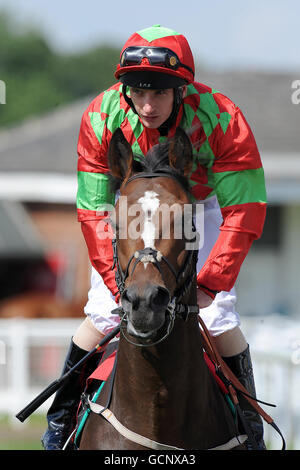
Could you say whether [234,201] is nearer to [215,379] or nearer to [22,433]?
[215,379]

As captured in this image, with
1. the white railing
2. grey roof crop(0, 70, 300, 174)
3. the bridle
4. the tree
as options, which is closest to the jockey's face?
the bridle

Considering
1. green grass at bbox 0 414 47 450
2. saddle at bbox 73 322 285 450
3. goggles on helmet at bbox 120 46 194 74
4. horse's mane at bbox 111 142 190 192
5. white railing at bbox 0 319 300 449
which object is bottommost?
green grass at bbox 0 414 47 450

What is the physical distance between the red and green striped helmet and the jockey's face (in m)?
0.10

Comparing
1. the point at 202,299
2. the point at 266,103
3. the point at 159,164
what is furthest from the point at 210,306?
the point at 266,103

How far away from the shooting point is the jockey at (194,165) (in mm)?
4328

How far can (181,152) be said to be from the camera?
4094 mm

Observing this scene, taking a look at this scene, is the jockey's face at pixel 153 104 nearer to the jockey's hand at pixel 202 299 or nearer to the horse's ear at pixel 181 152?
the horse's ear at pixel 181 152

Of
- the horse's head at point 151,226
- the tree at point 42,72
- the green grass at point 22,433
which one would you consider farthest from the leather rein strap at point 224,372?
the tree at point 42,72

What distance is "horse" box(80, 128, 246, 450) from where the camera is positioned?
367 cm

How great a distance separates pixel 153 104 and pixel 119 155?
1.22 feet

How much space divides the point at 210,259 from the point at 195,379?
0.64m

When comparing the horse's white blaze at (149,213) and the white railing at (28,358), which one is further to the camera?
the white railing at (28,358)

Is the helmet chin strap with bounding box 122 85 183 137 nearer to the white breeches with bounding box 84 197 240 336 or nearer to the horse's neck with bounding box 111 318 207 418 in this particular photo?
the white breeches with bounding box 84 197 240 336

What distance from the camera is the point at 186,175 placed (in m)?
4.11
